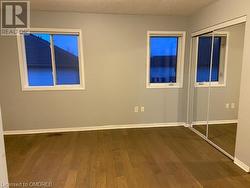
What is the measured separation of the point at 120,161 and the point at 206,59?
98.8 inches

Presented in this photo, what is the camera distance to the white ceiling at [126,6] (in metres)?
3.07

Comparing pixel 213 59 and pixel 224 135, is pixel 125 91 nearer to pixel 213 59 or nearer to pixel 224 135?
pixel 213 59

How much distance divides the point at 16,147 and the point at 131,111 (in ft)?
7.71

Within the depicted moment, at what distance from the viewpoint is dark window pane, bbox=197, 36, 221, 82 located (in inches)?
125

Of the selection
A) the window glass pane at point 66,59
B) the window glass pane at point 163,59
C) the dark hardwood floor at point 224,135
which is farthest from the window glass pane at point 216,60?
the window glass pane at point 66,59

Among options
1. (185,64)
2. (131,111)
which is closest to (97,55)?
(131,111)

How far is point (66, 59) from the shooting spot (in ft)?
13.0

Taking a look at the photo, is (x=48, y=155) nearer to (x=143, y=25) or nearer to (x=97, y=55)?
(x=97, y=55)

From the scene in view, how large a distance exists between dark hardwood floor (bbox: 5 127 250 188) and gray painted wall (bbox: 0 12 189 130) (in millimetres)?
413

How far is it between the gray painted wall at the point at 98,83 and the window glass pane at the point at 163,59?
0.89 feet

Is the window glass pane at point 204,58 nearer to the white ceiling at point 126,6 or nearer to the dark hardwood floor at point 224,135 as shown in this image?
the white ceiling at point 126,6

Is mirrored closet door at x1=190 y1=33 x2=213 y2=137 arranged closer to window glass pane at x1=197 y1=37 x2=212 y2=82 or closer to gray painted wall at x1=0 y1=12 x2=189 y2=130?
window glass pane at x1=197 y1=37 x2=212 y2=82

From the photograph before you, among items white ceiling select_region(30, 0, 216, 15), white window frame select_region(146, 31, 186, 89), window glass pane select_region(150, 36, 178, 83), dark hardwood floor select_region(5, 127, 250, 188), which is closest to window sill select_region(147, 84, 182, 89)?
white window frame select_region(146, 31, 186, 89)

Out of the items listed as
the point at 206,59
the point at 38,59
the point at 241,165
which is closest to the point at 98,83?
the point at 38,59
